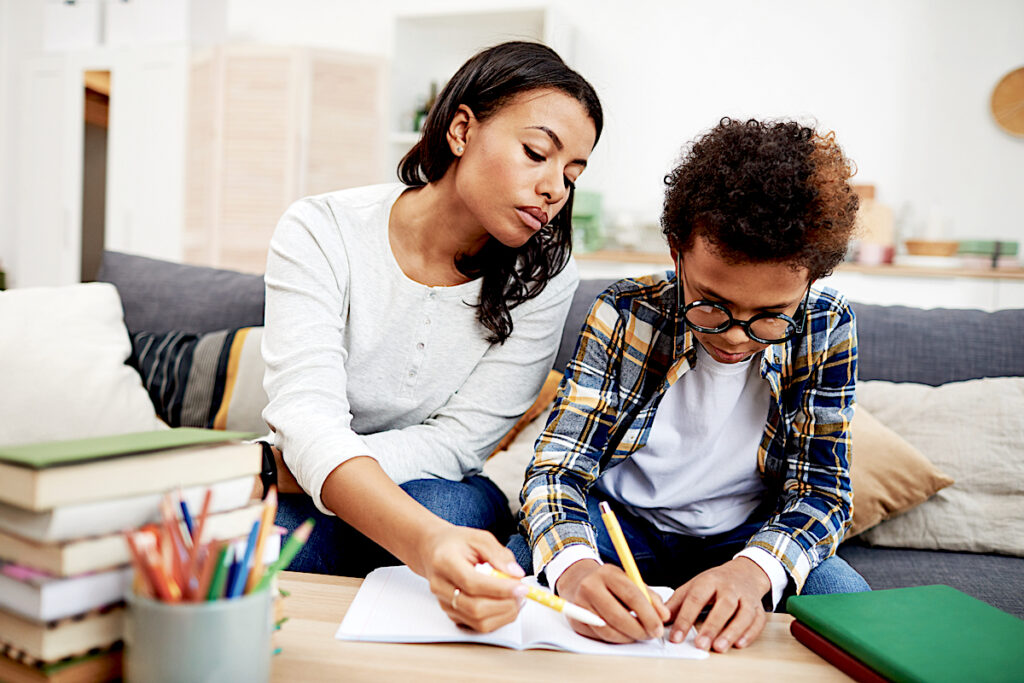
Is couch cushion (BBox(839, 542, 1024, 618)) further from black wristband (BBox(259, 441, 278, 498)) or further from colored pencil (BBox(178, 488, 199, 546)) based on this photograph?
colored pencil (BBox(178, 488, 199, 546))

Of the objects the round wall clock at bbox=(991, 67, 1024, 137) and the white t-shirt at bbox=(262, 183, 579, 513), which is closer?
the white t-shirt at bbox=(262, 183, 579, 513)

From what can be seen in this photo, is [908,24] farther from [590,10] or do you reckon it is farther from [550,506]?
[550,506]

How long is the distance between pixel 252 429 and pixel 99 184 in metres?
4.16

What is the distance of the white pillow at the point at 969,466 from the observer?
57.9 inches

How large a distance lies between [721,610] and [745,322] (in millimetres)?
341

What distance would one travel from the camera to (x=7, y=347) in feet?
5.16

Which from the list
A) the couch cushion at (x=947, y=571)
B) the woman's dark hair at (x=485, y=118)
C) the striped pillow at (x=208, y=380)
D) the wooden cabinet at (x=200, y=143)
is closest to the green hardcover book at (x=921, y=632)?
the couch cushion at (x=947, y=571)

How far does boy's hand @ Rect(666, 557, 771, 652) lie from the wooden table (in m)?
0.02

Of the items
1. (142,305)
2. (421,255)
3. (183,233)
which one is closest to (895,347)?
(421,255)

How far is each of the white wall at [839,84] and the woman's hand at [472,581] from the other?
3197 mm

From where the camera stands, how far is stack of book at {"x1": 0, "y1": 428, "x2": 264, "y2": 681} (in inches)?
21.2

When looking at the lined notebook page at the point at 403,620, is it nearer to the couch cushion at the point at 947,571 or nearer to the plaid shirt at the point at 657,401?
the plaid shirt at the point at 657,401

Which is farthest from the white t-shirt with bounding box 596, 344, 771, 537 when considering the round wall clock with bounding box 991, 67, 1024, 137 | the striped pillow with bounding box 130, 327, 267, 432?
the round wall clock with bounding box 991, 67, 1024, 137

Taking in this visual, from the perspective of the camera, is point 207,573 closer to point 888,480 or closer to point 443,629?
point 443,629
